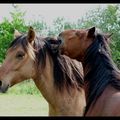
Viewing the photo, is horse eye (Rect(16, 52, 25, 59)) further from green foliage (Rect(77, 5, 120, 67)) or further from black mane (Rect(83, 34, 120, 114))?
green foliage (Rect(77, 5, 120, 67))

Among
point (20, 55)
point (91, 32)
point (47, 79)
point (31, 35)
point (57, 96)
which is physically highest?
point (91, 32)

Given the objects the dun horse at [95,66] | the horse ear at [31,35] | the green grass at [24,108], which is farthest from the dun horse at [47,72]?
the green grass at [24,108]

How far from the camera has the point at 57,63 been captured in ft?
13.5

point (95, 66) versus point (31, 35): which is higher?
point (31, 35)

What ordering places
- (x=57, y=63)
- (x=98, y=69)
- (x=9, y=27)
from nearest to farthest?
1. (x=98, y=69)
2. (x=57, y=63)
3. (x=9, y=27)

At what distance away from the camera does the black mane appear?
3377mm

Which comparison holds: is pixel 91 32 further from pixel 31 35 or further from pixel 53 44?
pixel 31 35

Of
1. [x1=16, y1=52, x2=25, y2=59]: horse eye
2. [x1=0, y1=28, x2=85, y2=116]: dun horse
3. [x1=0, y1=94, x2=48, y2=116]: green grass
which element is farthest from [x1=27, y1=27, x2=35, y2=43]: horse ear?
[x1=0, y1=94, x2=48, y2=116]: green grass

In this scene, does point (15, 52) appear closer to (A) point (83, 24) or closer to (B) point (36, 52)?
(B) point (36, 52)

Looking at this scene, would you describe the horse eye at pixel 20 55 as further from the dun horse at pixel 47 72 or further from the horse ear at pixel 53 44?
the horse ear at pixel 53 44

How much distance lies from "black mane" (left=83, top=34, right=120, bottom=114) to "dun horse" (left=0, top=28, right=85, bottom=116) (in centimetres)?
46

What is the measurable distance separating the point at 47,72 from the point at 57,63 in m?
0.15

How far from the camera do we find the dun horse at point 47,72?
4.00 metres

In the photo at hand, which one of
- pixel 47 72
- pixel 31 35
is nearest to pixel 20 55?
pixel 31 35
